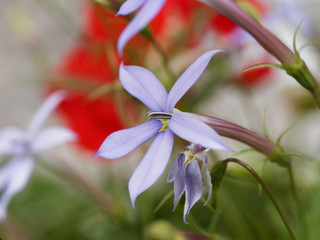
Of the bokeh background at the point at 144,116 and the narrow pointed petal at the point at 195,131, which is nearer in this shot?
the narrow pointed petal at the point at 195,131

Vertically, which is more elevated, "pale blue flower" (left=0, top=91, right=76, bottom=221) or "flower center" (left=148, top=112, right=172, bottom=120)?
"flower center" (left=148, top=112, right=172, bottom=120)

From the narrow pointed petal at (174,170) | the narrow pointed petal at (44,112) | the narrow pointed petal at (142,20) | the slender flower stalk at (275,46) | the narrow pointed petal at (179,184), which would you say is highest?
the narrow pointed petal at (142,20)

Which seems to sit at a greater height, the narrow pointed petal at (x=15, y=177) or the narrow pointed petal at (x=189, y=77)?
the narrow pointed petal at (x=189, y=77)

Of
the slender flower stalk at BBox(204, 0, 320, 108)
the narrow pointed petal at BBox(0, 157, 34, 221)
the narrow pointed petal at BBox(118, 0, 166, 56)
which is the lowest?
the narrow pointed petal at BBox(0, 157, 34, 221)

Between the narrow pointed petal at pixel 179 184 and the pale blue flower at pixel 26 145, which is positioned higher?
the narrow pointed petal at pixel 179 184

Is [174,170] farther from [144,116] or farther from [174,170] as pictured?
[144,116]

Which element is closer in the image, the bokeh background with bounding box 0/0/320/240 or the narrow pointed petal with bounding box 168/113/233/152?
the narrow pointed petal with bounding box 168/113/233/152
